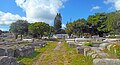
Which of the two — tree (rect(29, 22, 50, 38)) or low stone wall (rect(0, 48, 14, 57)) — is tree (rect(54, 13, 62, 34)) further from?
low stone wall (rect(0, 48, 14, 57))

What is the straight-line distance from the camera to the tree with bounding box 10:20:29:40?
7966 cm

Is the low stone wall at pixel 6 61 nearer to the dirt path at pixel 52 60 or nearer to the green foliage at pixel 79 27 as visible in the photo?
the dirt path at pixel 52 60

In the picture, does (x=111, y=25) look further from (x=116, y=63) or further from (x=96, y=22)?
(x=116, y=63)

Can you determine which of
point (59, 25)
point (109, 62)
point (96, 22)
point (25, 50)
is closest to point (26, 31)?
point (96, 22)

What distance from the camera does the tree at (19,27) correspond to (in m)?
79.7

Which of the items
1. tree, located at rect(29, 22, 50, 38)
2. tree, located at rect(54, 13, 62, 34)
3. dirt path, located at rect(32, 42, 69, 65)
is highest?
tree, located at rect(54, 13, 62, 34)

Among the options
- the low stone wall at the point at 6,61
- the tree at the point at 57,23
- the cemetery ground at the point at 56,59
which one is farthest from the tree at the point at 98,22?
the low stone wall at the point at 6,61

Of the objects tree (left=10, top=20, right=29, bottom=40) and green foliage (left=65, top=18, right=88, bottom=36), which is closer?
green foliage (left=65, top=18, right=88, bottom=36)

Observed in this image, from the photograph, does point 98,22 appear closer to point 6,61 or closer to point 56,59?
point 56,59

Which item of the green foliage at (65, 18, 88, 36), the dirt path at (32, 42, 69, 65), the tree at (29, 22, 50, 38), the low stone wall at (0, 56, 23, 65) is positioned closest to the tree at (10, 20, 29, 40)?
the tree at (29, 22, 50, 38)

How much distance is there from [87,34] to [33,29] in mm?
21003

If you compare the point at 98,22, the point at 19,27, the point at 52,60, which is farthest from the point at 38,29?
the point at 52,60

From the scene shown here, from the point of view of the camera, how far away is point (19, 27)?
80.6 meters

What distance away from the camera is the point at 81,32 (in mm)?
79625
